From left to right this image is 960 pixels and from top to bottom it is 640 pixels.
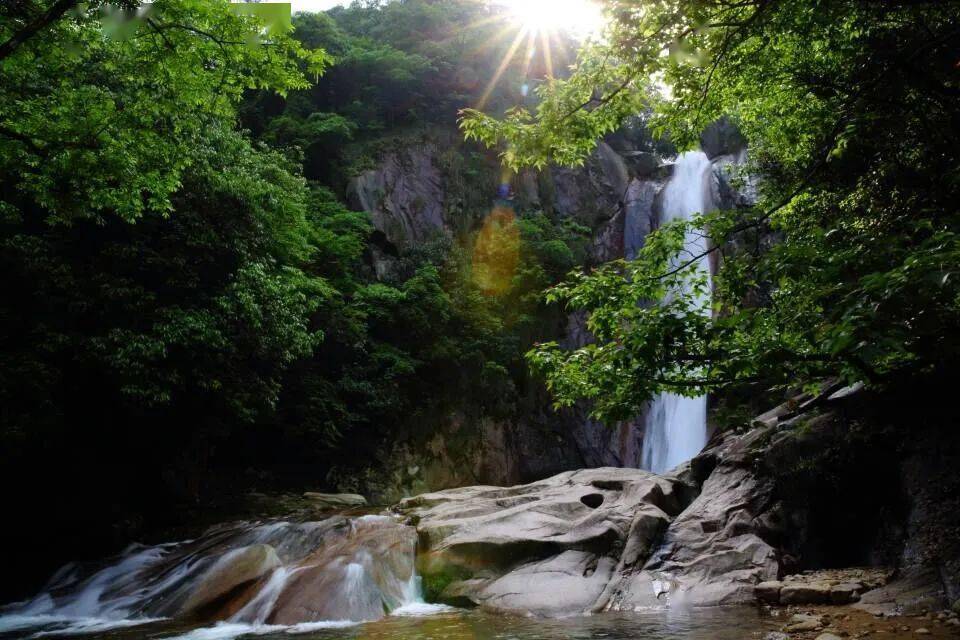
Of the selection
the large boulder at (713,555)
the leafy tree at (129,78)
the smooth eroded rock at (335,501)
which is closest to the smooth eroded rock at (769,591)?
the large boulder at (713,555)

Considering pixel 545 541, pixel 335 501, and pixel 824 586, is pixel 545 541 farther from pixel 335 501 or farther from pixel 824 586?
pixel 335 501

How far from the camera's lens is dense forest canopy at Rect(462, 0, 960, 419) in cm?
361

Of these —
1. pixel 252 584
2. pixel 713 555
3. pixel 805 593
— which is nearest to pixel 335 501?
pixel 252 584

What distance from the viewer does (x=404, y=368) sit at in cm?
2036

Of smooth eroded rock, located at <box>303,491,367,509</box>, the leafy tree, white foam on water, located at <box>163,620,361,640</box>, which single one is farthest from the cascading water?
the leafy tree

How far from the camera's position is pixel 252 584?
888 cm

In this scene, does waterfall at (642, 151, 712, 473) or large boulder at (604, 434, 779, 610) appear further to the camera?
waterfall at (642, 151, 712, 473)

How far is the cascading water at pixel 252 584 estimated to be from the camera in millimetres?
8141

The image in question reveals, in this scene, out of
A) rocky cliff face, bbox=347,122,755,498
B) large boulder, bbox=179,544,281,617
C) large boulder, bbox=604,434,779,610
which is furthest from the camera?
rocky cliff face, bbox=347,122,755,498

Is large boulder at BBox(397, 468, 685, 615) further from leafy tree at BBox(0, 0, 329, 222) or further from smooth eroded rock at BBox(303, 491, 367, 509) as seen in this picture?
leafy tree at BBox(0, 0, 329, 222)

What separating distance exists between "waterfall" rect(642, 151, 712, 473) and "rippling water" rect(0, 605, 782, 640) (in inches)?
662

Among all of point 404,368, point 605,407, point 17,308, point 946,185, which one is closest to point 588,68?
point 605,407

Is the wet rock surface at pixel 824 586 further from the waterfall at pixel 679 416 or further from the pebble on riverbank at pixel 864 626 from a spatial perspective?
the waterfall at pixel 679 416

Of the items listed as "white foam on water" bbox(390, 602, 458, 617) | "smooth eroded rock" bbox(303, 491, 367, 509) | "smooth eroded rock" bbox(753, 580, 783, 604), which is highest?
"smooth eroded rock" bbox(303, 491, 367, 509)
